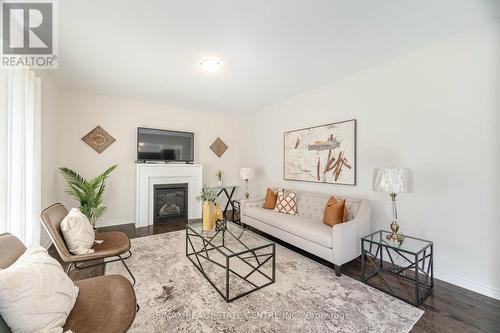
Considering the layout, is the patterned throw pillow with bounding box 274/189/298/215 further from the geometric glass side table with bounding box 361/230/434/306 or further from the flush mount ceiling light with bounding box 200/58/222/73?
the flush mount ceiling light with bounding box 200/58/222/73

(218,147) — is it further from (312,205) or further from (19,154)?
(19,154)

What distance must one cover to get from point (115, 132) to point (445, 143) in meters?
5.18

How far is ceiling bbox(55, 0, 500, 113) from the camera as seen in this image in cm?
179

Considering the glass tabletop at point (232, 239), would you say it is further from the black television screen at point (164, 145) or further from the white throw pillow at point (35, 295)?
the black television screen at point (164, 145)

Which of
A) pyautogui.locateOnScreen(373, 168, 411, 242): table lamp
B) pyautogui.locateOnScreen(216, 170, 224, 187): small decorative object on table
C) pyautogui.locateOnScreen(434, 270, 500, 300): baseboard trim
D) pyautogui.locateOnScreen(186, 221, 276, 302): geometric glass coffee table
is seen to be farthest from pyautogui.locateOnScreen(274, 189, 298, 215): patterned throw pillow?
pyautogui.locateOnScreen(216, 170, 224, 187): small decorative object on table

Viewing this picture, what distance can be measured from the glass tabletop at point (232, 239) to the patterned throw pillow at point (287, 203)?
1.06 meters

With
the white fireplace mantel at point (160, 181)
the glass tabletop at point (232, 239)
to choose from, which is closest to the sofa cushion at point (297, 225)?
the glass tabletop at point (232, 239)

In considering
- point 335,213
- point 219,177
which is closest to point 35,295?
point 335,213

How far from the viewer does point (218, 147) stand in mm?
5465

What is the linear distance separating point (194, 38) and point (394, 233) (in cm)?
299

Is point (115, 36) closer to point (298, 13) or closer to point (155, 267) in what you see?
point (298, 13)

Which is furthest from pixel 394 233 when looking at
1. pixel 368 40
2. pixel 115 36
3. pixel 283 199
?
pixel 115 36

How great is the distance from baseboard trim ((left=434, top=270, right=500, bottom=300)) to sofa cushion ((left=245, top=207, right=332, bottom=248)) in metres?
1.19

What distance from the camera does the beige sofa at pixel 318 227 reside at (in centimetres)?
241
